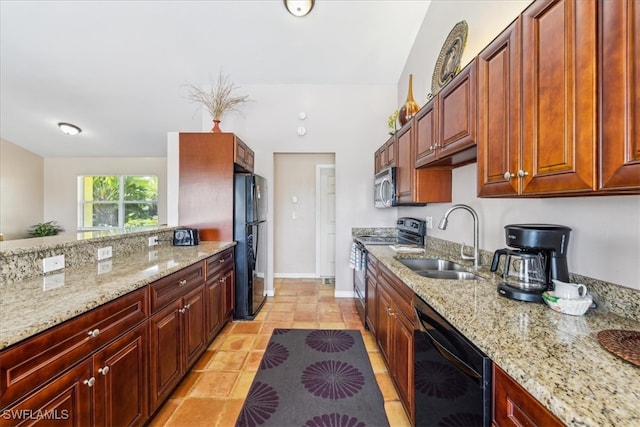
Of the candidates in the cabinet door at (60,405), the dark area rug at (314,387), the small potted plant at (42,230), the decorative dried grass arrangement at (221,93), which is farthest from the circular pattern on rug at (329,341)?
the small potted plant at (42,230)

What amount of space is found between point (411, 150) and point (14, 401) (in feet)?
8.35

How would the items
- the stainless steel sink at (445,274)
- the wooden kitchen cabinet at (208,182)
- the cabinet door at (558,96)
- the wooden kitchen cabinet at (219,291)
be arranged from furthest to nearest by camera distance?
the wooden kitchen cabinet at (208,182), the wooden kitchen cabinet at (219,291), the stainless steel sink at (445,274), the cabinet door at (558,96)

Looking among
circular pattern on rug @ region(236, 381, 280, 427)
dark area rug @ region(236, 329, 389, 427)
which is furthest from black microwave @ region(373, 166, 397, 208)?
circular pattern on rug @ region(236, 381, 280, 427)

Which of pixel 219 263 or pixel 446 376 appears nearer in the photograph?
pixel 446 376

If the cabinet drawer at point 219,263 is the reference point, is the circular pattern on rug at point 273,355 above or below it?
below

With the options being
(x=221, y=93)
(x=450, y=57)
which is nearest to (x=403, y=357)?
(x=450, y=57)

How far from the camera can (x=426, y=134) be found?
6.63ft

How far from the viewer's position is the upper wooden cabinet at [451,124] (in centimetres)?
145

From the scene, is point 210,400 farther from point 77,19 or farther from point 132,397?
point 77,19

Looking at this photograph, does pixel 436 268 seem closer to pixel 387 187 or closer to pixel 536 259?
pixel 536 259

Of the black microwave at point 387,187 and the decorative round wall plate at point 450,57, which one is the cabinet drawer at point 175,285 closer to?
the black microwave at point 387,187

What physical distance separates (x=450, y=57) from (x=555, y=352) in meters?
2.39

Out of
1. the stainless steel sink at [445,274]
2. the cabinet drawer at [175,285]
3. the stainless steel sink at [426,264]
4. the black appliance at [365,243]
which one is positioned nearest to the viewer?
the cabinet drawer at [175,285]

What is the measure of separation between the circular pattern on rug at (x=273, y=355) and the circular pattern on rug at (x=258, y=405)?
0.82 feet
